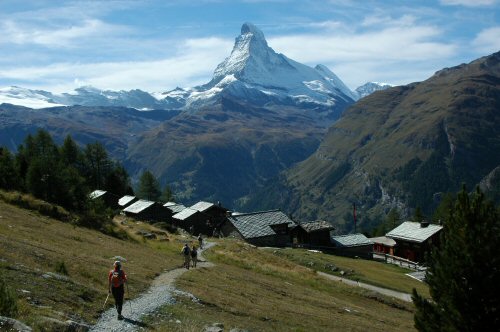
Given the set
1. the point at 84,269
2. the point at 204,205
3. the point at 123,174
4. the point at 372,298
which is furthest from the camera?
the point at 123,174

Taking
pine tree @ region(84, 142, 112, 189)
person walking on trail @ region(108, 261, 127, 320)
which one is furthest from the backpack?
pine tree @ region(84, 142, 112, 189)

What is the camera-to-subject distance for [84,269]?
3164 centimetres

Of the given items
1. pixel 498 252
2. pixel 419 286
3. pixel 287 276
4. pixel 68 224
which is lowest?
pixel 419 286

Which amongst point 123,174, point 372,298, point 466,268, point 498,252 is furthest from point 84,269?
point 123,174

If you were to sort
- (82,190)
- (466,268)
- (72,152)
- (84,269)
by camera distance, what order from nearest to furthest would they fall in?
(466,268)
(84,269)
(82,190)
(72,152)

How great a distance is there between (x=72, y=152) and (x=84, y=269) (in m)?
101

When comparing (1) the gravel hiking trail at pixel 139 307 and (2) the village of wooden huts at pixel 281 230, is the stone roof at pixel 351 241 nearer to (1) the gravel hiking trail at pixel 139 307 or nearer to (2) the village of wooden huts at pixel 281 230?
(2) the village of wooden huts at pixel 281 230

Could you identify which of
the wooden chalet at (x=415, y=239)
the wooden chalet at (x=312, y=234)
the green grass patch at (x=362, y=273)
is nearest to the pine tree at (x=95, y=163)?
the wooden chalet at (x=312, y=234)

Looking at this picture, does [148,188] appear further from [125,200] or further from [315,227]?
[315,227]

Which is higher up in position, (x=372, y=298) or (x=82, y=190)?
(x=82, y=190)

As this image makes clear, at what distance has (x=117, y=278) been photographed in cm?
2411

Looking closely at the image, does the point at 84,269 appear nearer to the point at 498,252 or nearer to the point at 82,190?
the point at 498,252

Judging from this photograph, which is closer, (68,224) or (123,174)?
(68,224)

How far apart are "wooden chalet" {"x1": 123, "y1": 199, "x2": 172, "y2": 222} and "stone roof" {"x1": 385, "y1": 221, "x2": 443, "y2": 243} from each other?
5409 centimetres
